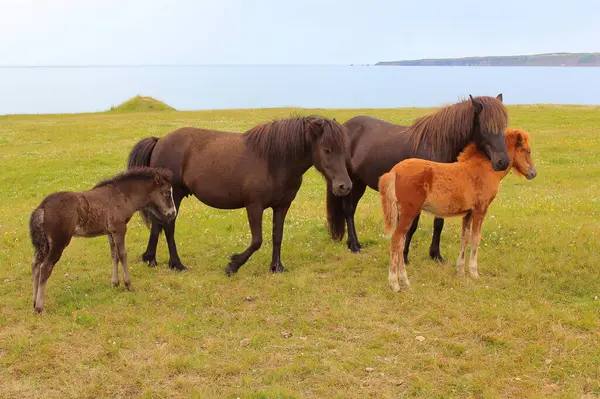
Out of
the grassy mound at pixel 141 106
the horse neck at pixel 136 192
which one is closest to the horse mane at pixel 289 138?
the horse neck at pixel 136 192

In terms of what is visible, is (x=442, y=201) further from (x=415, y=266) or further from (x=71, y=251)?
(x=71, y=251)

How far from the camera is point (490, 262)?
28.6ft

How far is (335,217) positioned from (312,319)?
3.64m

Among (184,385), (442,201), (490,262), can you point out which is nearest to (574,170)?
(490,262)

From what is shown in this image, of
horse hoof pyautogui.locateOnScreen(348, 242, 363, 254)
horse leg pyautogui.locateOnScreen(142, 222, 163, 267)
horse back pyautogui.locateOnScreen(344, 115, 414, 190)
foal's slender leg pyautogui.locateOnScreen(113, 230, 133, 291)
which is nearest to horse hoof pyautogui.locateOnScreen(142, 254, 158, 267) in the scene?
horse leg pyautogui.locateOnScreen(142, 222, 163, 267)

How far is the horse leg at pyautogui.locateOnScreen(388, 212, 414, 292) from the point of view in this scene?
24.2ft

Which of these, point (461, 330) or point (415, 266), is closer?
point (461, 330)

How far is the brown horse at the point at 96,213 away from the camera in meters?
6.56

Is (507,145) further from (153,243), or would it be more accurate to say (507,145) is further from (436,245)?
(153,243)

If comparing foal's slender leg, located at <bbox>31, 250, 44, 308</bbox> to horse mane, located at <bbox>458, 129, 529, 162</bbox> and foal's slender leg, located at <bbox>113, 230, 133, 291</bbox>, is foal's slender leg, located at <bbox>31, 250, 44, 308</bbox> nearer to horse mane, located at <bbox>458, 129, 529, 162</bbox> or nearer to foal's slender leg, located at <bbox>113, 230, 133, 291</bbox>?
foal's slender leg, located at <bbox>113, 230, 133, 291</bbox>

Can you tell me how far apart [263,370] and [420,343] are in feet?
6.45

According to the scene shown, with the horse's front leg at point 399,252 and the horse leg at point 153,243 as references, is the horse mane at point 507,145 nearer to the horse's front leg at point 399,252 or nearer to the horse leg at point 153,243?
the horse's front leg at point 399,252

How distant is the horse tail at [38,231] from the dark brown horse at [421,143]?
16.9 ft

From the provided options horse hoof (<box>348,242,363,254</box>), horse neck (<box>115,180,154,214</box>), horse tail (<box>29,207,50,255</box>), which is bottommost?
horse hoof (<box>348,242,363,254</box>)
